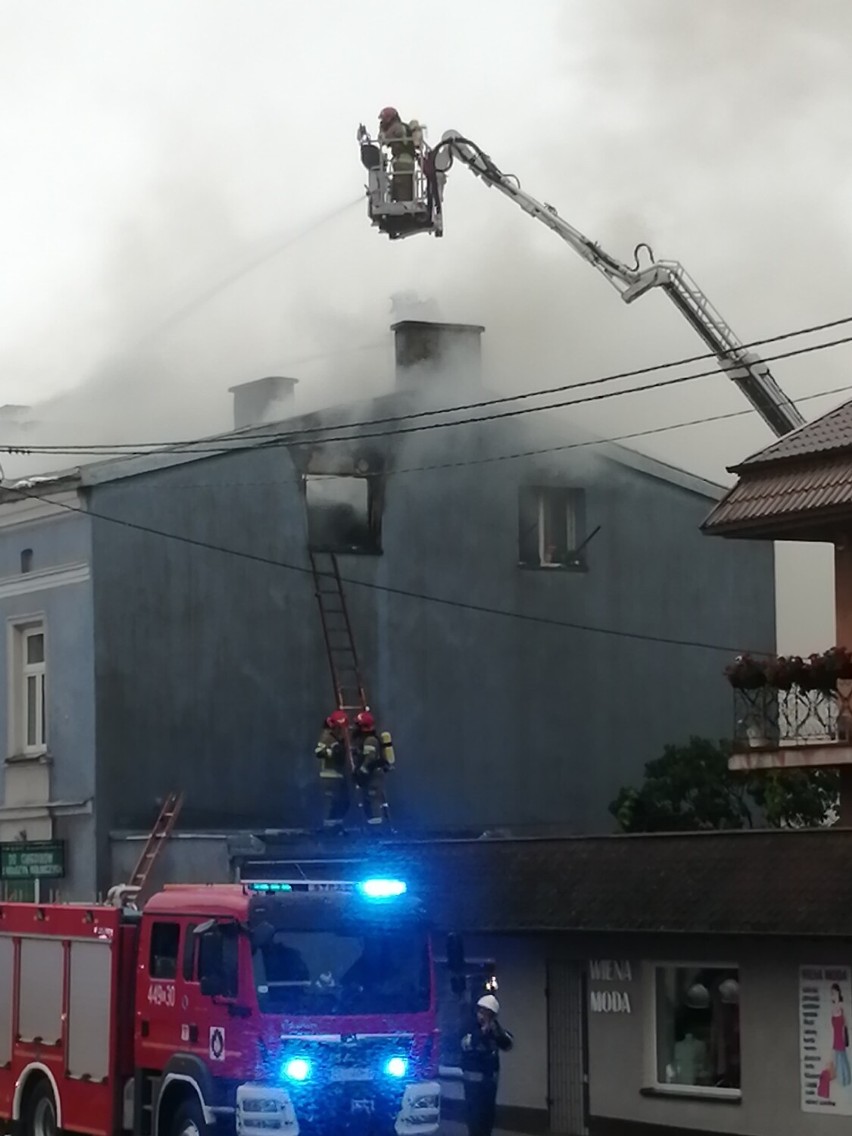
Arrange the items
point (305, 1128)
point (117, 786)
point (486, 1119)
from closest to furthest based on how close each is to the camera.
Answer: point (305, 1128)
point (486, 1119)
point (117, 786)

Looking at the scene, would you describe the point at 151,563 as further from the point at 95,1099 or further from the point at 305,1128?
the point at 305,1128

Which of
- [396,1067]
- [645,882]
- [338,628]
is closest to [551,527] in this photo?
[338,628]

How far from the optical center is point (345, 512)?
3291 cm

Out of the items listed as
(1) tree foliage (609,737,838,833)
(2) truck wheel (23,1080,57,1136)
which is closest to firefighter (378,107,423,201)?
(1) tree foliage (609,737,838,833)

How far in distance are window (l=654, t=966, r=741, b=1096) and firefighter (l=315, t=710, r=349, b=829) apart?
908 centimetres

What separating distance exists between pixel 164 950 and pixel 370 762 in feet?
38.3

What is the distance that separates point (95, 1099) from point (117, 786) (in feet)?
38.2

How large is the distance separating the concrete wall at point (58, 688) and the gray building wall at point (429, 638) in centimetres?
32

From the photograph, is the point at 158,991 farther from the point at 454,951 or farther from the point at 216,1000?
the point at 454,951

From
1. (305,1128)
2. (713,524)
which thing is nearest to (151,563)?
(713,524)

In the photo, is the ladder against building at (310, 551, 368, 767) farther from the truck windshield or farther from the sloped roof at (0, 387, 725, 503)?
the truck windshield

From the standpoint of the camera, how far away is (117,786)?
30031 millimetres

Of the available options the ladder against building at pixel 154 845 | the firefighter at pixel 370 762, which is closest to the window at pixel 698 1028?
the ladder against building at pixel 154 845

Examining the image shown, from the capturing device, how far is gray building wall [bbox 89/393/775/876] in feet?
100
